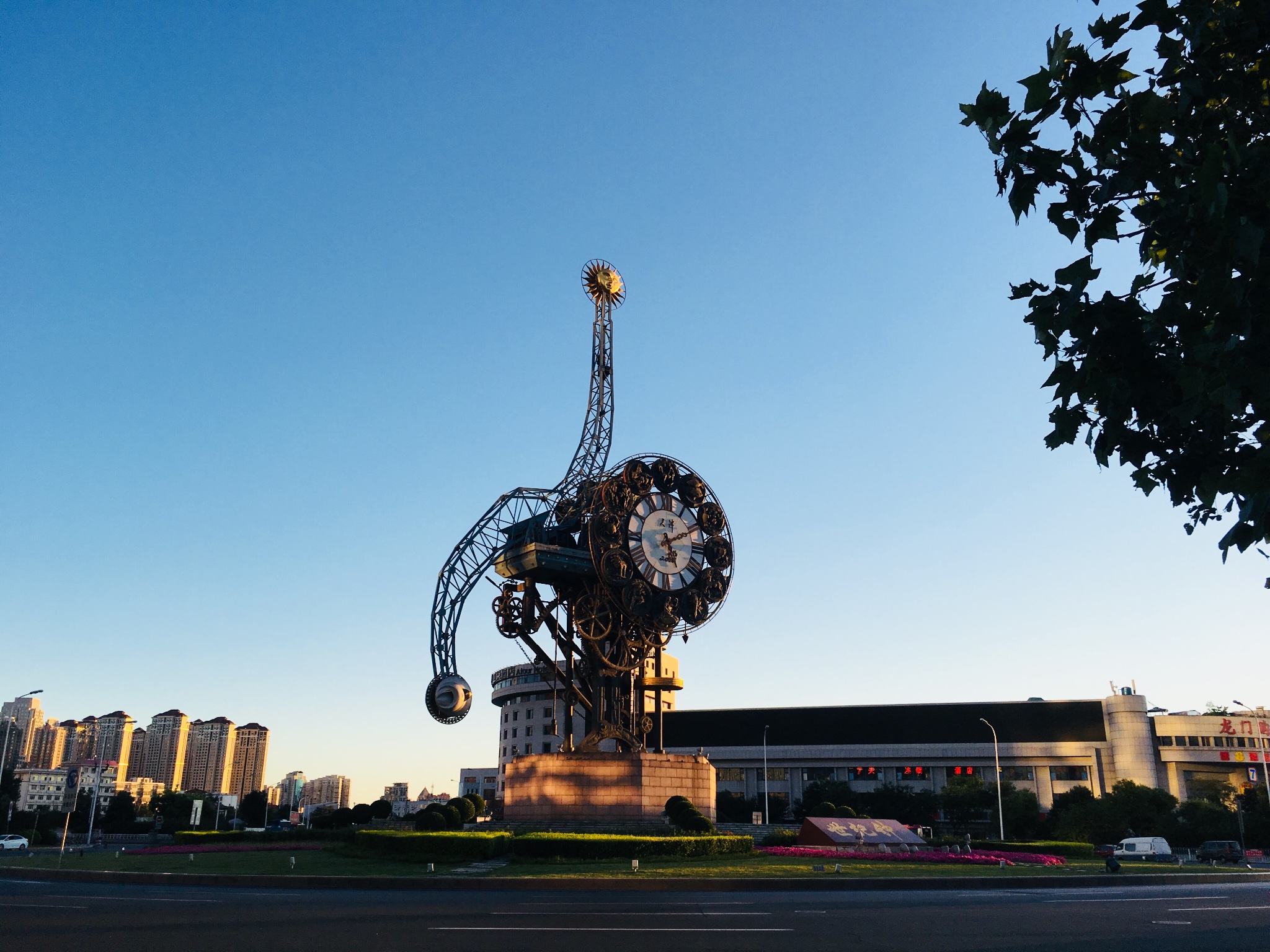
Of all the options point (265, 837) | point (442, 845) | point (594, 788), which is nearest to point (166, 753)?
point (265, 837)

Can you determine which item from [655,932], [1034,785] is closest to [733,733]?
[1034,785]

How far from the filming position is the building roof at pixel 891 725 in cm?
10162

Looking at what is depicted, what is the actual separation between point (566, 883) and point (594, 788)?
23.2 meters

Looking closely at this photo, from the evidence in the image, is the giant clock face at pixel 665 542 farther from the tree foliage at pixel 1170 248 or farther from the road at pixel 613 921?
the tree foliage at pixel 1170 248

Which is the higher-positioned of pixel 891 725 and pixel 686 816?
pixel 891 725

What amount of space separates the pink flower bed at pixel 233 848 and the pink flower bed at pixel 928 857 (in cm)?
2449

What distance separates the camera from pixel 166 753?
197 meters

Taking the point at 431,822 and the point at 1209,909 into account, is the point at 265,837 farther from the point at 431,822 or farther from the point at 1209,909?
the point at 1209,909

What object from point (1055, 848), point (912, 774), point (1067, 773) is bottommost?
point (1055, 848)

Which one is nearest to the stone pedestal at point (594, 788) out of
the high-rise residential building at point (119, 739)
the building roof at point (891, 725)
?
the building roof at point (891, 725)

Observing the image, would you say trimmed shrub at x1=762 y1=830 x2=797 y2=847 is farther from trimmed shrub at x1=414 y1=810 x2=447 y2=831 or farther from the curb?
the curb

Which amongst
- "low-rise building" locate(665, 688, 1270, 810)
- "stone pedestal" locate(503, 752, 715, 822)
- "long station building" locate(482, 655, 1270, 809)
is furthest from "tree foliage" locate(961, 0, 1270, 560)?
"low-rise building" locate(665, 688, 1270, 810)

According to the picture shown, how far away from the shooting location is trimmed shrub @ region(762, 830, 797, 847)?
4675 cm

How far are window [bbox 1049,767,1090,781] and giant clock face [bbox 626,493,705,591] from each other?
6751 cm
